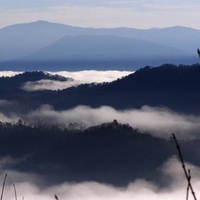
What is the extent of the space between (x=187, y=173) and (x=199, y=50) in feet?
4.26

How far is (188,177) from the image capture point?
21.9 ft

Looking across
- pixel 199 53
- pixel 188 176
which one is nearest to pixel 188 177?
pixel 188 176

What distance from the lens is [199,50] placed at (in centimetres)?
703

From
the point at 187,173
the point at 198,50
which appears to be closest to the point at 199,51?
the point at 198,50

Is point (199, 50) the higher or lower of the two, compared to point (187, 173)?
higher

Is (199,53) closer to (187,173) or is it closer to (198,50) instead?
(198,50)

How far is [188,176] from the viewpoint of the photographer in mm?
6688

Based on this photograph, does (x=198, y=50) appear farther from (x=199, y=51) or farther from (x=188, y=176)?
(x=188, y=176)

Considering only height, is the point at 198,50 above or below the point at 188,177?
above

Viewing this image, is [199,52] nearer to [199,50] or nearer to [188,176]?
[199,50]

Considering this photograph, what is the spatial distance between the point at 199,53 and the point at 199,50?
19 cm

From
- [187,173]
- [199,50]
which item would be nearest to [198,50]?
[199,50]

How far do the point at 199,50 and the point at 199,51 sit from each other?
65 millimetres

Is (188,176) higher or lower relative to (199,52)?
lower
